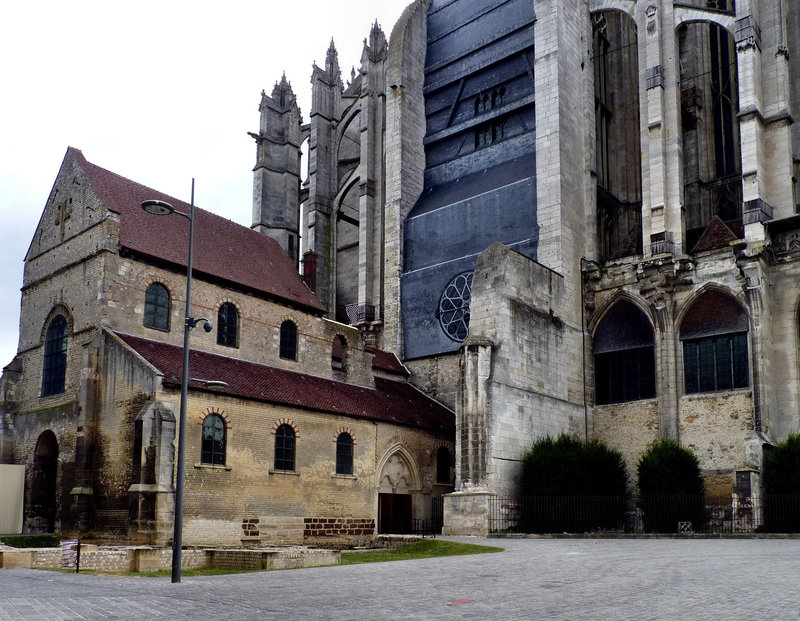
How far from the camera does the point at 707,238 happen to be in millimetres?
31625

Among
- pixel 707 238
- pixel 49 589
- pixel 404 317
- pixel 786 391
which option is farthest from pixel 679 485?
pixel 49 589

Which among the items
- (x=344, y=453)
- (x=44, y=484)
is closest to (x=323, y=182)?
(x=344, y=453)

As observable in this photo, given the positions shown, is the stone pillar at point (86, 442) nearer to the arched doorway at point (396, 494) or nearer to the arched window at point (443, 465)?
the arched doorway at point (396, 494)

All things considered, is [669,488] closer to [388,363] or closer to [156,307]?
[388,363]

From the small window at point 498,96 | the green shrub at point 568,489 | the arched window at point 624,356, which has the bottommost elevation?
the green shrub at point 568,489

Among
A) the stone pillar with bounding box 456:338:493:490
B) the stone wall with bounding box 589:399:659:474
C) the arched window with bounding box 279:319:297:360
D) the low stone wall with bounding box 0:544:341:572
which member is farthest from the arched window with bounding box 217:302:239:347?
the stone wall with bounding box 589:399:659:474

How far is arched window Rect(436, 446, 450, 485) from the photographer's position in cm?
3278

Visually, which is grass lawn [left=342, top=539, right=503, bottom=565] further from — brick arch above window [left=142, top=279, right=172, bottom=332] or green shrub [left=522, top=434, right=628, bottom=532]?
brick arch above window [left=142, top=279, right=172, bottom=332]

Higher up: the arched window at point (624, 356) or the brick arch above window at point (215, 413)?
the arched window at point (624, 356)

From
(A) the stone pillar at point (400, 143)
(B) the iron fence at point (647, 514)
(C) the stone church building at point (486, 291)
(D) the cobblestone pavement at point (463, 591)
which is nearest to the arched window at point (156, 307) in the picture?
(C) the stone church building at point (486, 291)

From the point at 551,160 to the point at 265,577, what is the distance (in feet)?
76.6

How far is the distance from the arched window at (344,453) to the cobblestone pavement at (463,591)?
34.3 ft

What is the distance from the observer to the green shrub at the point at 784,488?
25.3 m

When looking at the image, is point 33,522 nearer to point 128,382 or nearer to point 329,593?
point 128,382
